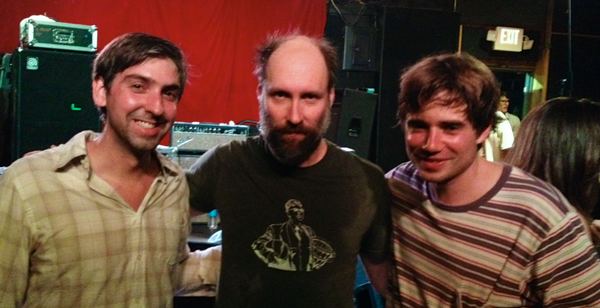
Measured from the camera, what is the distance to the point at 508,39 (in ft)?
20.0

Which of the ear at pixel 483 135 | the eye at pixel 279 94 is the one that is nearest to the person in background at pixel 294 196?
the eye at pixel 279 94

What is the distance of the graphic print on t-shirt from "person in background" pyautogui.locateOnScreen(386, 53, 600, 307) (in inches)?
11.8

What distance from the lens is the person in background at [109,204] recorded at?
118cm

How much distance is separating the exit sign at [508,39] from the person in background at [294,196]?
206 inches

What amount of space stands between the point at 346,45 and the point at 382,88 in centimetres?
72

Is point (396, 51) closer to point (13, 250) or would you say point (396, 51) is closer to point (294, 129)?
point (294, 129)

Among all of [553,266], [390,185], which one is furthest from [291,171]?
[553,266]

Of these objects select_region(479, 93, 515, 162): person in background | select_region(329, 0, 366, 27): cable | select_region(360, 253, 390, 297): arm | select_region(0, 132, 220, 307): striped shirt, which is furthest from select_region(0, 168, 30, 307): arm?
select_region(329, 0, 366, 27): cable

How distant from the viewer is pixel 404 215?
147cm

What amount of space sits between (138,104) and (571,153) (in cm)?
133

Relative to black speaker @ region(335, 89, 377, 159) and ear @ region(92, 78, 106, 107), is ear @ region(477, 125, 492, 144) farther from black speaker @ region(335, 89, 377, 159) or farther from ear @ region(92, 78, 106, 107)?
black speaker @ region(335, 89, 377, 159)

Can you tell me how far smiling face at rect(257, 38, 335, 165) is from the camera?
1398 mm

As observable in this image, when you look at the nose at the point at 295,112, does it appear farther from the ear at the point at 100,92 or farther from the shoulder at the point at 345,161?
the ear at the point at 100,92

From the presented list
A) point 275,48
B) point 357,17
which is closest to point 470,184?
point 275,48
